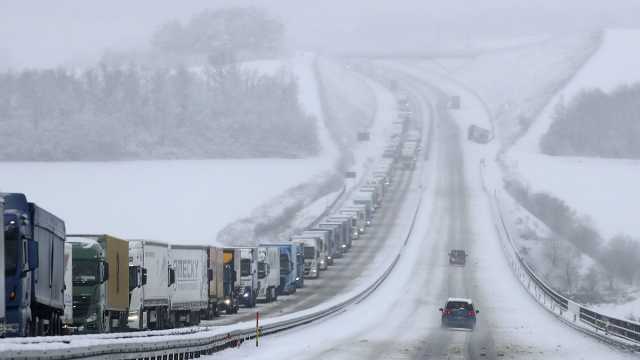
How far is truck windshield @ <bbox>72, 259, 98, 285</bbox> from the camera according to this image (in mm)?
35156

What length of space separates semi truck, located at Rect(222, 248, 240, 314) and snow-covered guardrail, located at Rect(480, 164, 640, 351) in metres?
15.0

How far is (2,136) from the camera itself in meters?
185

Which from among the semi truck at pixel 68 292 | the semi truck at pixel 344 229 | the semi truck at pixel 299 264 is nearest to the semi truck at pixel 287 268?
the semi truck at pixel 299 264

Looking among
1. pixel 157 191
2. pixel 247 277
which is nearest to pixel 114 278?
pixel 247 277

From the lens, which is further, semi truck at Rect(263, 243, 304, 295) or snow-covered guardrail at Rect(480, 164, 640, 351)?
semi truck at Rect(263, 243, 304, 295)

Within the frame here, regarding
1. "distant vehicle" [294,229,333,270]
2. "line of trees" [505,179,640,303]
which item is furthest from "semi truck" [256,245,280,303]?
"line of trees" [505,179,640,303]

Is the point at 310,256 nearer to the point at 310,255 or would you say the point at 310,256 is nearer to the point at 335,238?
the point at 310,255

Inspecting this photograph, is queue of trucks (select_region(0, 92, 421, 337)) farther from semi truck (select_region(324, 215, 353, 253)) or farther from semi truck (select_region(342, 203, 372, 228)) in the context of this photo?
semi truck (select_region(342, 203, 372, 228))

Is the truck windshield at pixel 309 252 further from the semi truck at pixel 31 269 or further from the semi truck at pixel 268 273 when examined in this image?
the semi truck at pixel 31 269

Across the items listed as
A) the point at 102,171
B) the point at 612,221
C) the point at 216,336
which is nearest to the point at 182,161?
the point at 102,171

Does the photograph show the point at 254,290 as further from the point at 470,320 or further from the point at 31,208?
the point at 31,208

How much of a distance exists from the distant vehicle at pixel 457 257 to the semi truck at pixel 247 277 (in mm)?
35743

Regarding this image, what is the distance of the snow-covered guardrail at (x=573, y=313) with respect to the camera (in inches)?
1783

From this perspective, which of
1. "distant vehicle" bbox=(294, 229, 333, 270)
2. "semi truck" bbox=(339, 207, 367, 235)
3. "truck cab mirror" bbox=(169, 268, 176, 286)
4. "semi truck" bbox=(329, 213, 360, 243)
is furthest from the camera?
"semi truck" bbox=(339, 207, 367, 235)
